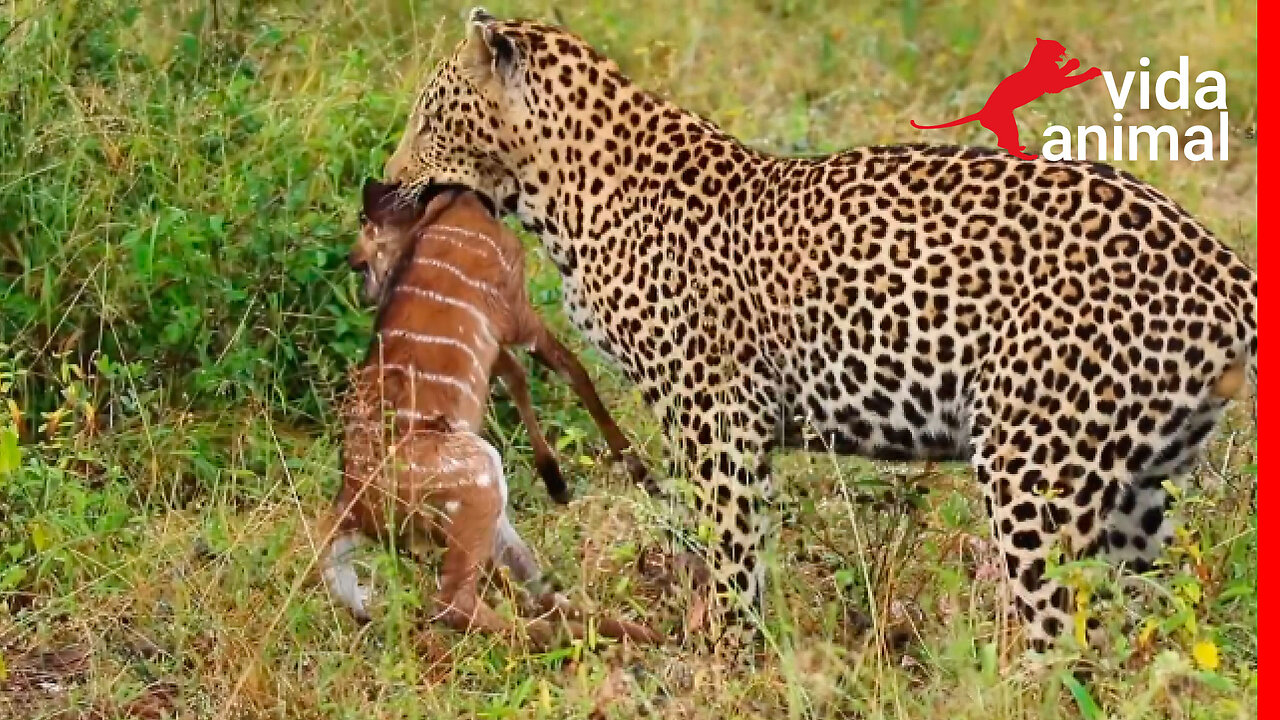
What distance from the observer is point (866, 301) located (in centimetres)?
588

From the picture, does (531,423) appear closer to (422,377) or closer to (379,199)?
(422,377)

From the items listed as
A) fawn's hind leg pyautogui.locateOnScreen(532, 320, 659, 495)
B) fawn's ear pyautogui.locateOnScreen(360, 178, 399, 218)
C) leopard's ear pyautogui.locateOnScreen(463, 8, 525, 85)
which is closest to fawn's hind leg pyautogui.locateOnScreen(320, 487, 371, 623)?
fawn's hind leg pyautogui.locateOnScreen(532, 320, 659, 495)

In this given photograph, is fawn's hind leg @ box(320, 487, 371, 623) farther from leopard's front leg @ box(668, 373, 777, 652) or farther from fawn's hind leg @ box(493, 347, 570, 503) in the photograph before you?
leopard's front leg @ box(668, 373, 777, 652)

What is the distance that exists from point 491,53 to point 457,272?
1.88ft

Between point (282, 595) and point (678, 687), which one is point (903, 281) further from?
point (282, 595)

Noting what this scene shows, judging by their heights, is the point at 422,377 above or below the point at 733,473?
above

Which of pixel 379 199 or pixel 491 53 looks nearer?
pixel 491 53

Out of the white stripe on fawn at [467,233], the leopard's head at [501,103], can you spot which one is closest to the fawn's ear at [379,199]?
the leopard's head at [501,103]

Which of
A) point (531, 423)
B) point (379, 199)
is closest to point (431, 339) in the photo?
point (531, 423)

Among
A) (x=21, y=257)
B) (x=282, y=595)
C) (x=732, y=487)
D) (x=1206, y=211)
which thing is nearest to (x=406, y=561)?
(x=282, y=595)

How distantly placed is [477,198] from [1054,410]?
1.78 m

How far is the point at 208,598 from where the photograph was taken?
6.04 metres

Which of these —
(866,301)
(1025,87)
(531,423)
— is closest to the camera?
(866,301)

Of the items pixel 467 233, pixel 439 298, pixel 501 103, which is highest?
pixel 501 103
